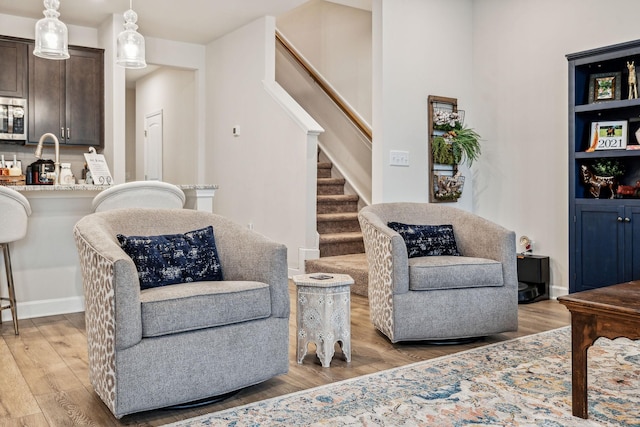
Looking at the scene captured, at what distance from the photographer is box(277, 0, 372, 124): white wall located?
20.4ft

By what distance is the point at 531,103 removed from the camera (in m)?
4.86

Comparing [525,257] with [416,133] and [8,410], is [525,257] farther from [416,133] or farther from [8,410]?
[8,410]

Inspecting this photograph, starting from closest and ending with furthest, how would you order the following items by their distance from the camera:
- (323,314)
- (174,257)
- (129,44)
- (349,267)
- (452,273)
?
(174,257) < (323,314) < (452,273) < (129,44) < (349,267)

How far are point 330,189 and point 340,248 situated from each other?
0.99 meters

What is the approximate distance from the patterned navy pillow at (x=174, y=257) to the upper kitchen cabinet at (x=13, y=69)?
4.02 metres

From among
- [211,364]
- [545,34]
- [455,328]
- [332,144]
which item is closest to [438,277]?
[455,328]

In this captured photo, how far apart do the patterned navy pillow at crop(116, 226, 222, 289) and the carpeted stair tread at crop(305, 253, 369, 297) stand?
1859 millimetres

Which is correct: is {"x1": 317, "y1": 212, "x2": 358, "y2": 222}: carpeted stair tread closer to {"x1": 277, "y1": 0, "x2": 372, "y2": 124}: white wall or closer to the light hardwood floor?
{"x1": 277, "y1": 0, "x2": 372, "y2": 124}: white wall

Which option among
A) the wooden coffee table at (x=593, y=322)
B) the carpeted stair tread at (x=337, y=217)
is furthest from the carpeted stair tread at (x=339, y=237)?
the wooden coffee table at (x=593, y=322)

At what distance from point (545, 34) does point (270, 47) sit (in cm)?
264

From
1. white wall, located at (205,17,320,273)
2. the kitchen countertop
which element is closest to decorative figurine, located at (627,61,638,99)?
white wall, located at (205,17,320,273)

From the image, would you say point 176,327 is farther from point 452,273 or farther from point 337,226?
point 337,226

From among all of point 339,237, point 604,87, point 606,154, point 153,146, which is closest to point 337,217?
point 339,237

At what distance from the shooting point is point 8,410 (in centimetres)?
229
